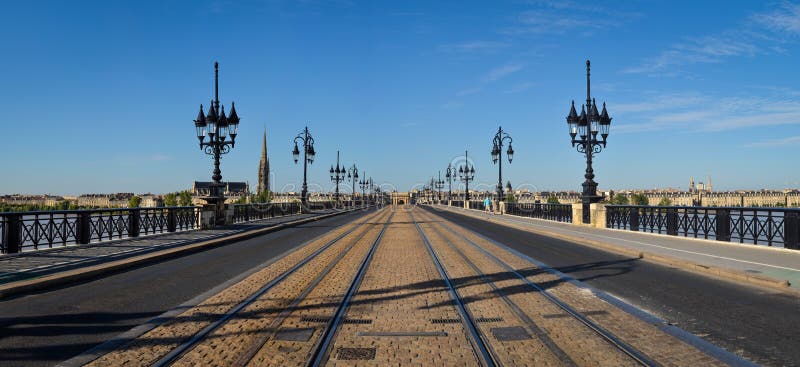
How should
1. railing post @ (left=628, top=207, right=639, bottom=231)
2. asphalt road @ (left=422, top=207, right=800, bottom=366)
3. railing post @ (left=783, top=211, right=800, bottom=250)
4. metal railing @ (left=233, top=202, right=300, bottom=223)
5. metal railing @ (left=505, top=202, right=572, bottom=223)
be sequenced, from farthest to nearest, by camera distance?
metal railing @ (left=505, top=202, right=572, bottom=223), metal railing @ (left=233, top=202, right=300, bottom=223), railing post @ (left=628, top=207, right=639, bottom=231), railing post @ (left=783, top=211, right=800, bottom=250), asphalt road @ (left=422, top=207, right=800, bottom=366)

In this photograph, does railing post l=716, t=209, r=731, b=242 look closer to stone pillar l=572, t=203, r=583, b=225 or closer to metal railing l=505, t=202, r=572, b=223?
stone pillar l=572, t=203, r=583, b=225

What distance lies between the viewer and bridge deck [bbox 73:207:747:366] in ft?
16.4

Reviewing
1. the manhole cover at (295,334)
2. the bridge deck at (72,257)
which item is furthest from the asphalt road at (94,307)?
the manhole cover at (295,334)

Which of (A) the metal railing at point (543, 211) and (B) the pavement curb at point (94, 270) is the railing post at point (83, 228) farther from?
(A) the metal railing at point (543, 211)

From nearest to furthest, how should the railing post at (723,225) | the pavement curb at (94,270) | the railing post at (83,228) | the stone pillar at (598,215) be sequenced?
the pavement curb at (94,270) < the railing post at (83,228) < the railing post at (723,225) < the stone pillar at (598,215)

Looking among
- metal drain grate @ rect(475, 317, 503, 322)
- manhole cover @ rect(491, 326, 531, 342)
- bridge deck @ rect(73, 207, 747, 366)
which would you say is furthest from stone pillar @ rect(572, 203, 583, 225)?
manhole cover @ rect(491, 326, 531, 342)

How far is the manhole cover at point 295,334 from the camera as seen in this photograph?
18.6ft

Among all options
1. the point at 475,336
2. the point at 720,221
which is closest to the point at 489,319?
the point at 475,336

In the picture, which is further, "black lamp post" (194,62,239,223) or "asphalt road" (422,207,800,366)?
Answer: "black lamp post" (194,62,239,223)

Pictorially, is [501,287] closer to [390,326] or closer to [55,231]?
[390,326]

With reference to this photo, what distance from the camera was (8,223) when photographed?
1298cm

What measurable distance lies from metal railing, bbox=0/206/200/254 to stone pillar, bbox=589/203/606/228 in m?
18.7

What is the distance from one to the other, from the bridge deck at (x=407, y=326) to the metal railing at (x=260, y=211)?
20.5 meters

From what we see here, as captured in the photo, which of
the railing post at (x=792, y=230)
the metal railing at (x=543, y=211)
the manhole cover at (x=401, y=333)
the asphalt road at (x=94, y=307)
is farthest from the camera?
the metal railing at (x=543, y=211)
